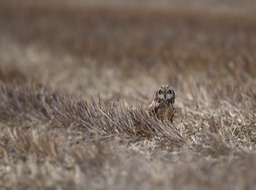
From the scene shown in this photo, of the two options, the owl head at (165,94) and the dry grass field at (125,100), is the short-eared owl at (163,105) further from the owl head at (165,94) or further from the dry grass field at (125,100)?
the dry grass field at (125,100)

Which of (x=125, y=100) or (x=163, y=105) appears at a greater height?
(x=163, y=105)

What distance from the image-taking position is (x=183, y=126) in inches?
221

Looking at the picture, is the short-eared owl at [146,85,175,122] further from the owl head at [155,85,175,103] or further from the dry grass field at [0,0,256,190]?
the dry grass field at [0,0,256,190]

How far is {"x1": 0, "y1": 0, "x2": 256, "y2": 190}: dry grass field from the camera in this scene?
4.16 metres

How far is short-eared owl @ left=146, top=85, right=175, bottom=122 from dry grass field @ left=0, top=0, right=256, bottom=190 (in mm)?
197

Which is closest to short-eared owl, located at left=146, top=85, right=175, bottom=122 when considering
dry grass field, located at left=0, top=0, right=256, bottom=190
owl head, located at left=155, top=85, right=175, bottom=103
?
owl head, located at left=155, top=85, right=175, bottom=103

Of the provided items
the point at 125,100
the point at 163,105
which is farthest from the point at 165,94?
the point at 125,100

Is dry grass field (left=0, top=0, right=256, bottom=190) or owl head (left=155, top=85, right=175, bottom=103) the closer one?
dry grass field (left=0, top=0, right=256, bottom=190)

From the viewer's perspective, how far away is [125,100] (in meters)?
7.45

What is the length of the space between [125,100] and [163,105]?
6.51 ft

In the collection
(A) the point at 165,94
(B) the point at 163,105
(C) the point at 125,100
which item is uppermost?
(A) the point at 165,94

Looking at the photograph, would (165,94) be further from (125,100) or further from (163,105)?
(125,100)

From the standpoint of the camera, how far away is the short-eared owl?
5.46 m

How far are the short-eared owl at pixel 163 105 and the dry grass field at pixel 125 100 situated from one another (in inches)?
7.7
